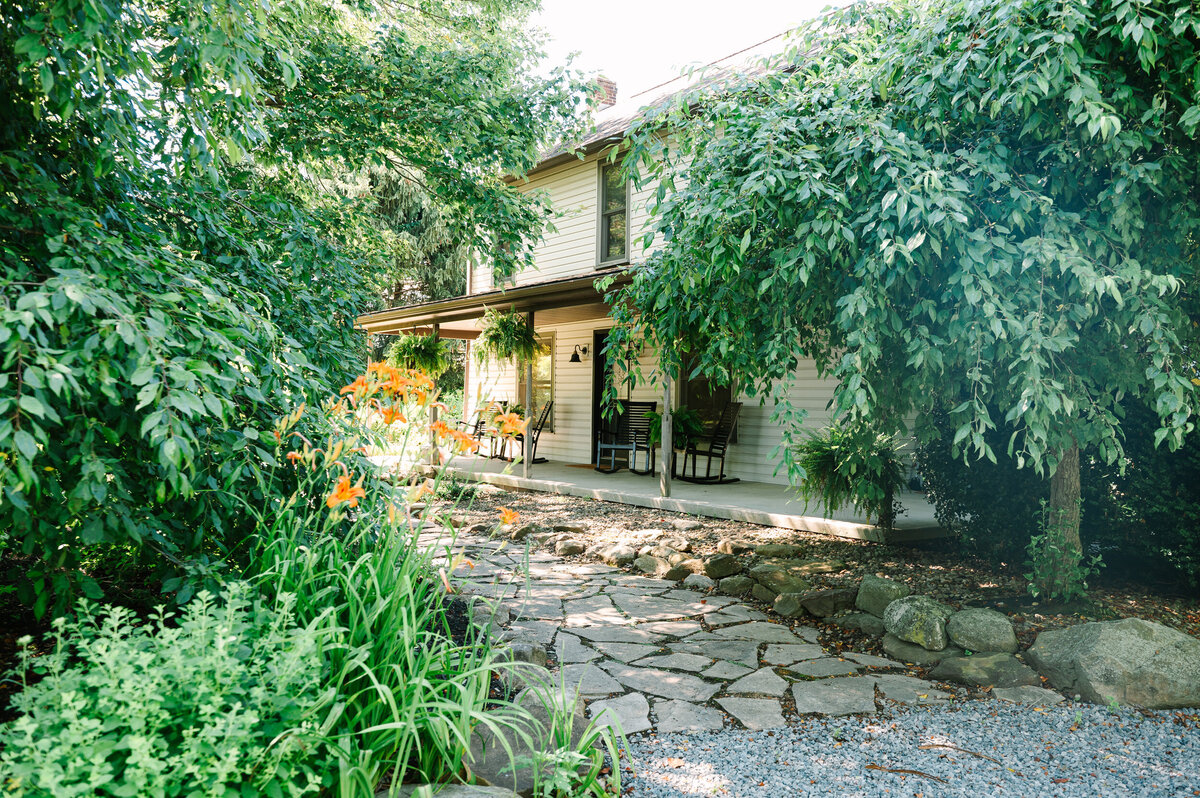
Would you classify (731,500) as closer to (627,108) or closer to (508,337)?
(508,337)

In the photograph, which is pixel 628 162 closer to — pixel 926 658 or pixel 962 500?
pixel 926 658

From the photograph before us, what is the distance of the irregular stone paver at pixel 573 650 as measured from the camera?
12.1 ft

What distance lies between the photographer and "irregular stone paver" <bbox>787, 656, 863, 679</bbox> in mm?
3615

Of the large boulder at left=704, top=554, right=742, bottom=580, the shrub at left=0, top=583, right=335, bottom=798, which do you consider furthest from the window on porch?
the shrub at left=0, top=583, right=335, bottom=798

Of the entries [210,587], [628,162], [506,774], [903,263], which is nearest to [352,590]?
[210,587]

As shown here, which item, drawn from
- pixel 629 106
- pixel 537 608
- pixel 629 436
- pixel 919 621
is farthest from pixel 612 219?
pixel 919 621

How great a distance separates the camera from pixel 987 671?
349 cm

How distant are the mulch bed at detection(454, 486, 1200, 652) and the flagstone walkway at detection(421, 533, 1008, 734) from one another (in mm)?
374

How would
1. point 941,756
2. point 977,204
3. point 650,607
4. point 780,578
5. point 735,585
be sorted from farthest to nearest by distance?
1. point 735,585
2. point 780,578
3. point 650,607
4. point 977,204
5. point 941,756

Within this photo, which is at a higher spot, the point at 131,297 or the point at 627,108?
the point at 627,108

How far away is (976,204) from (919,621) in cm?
217

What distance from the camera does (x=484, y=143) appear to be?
6281 millimetres

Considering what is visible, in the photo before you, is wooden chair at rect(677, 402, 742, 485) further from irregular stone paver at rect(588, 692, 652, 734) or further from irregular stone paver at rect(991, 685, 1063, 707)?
irregular stone paver at rect(588, 692, 652, 734)

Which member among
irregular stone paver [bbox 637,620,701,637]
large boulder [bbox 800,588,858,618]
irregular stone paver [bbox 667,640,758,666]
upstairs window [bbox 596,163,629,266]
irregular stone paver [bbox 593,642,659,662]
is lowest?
irregular stone paver [bbox 637,620,701,637]
